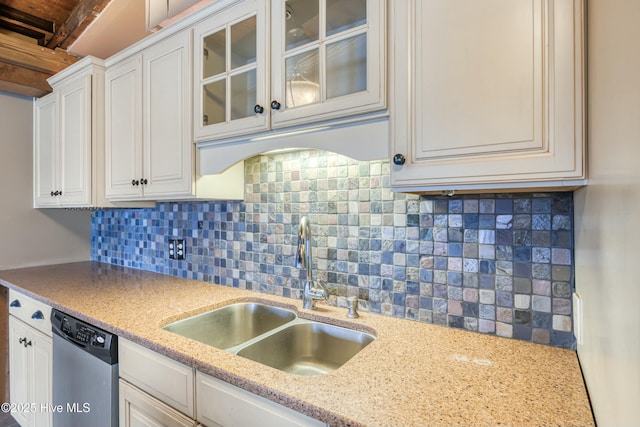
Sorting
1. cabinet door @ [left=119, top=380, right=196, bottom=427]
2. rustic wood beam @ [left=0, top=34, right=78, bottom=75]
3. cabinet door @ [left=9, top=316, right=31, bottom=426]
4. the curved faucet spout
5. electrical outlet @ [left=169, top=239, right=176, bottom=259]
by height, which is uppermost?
rustic wood beam @ [left=0, top=34, right=78, bottom=75]

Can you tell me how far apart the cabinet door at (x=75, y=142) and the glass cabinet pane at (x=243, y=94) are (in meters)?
1.19

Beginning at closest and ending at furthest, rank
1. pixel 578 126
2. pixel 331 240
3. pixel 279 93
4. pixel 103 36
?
pixel 578 126 → pixel 279 93 → pixel 331 240 → pixel 103 36

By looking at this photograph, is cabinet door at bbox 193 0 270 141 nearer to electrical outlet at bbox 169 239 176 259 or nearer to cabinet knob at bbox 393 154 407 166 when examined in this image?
cabinet knob at bbox 393 154 407 166

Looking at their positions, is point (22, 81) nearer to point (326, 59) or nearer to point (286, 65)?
point (286, 65)

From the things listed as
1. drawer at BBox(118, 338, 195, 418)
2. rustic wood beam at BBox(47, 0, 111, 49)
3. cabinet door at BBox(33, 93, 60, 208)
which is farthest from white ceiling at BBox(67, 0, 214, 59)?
drawer at BBox(118, 338, 195, 418)

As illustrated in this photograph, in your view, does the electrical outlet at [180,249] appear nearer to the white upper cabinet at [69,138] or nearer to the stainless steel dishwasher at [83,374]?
the white upper cabinet at [69,138]

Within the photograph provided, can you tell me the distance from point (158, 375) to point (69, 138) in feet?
5.92

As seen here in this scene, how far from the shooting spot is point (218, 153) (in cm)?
144

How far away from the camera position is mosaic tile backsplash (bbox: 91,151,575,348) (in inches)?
39.1

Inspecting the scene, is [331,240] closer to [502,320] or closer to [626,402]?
[502,320]

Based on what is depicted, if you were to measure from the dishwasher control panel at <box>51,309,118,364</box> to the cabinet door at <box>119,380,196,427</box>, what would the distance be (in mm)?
128

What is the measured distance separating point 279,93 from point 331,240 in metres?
0.63

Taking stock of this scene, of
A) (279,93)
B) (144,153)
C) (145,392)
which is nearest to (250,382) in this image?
(145,392)

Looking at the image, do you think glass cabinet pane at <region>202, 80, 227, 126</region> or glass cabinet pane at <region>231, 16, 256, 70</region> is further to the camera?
glass cabinet pane at <region>202, 80, 227, 126</region>
